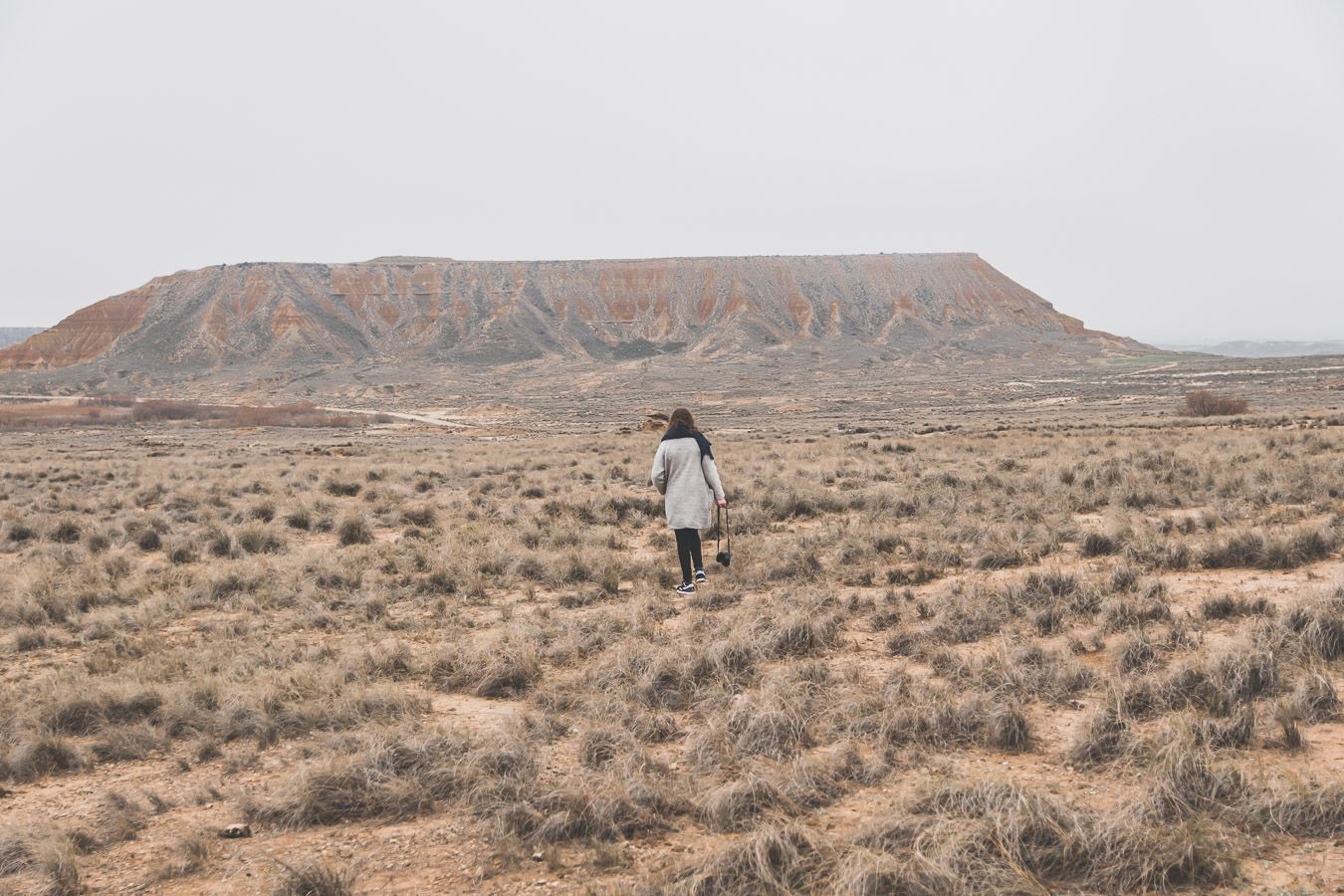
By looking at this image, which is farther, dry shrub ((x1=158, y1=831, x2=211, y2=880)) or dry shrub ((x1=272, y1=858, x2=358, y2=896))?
dry shrub ((x1=158, y1=831, x2=211, y2=880))

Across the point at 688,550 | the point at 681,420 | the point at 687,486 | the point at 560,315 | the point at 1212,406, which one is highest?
the point at 560,315

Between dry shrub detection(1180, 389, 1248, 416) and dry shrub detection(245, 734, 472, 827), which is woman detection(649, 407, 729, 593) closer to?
dry shrub detection(245, 734, 472, 827)

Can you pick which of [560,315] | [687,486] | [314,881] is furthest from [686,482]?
[560,315]

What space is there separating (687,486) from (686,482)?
5cm

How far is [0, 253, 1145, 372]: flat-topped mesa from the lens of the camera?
95812mm

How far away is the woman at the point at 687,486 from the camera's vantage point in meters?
7.94

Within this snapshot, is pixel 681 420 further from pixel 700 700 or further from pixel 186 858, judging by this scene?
pixel 186 858

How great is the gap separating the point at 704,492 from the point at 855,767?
4190 millimetres

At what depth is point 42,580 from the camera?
330 inches

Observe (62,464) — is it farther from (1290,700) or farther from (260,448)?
(1290,700)

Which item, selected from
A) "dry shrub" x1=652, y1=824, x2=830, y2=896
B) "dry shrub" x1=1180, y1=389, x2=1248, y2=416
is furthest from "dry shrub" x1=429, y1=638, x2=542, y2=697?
"dry shrub" x1=1180, y1=389, x2=1248, y2=416

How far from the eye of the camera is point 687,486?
317 inches

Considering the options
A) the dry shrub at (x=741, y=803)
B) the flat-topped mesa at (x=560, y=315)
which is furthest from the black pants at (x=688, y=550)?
the flat-topped mesa at (x=560, y=315)

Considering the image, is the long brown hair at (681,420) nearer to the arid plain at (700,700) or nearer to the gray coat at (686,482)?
the gray coat at (686,482)
